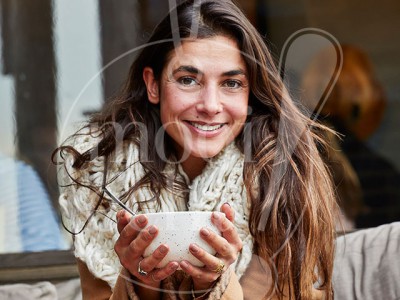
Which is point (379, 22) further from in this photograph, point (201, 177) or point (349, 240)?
point (201, 177)

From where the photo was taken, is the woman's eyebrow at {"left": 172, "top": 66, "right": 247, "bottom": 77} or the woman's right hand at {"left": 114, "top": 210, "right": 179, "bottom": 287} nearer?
the woman's right hand at {"left": 114, "top": 210, "right": 179, "bottom": 287}

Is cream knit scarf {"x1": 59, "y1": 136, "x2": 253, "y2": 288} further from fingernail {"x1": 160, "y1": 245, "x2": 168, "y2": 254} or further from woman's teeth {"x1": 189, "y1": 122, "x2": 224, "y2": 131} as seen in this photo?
fingernail {"x1": 160, "y1": 245, "x2": 168, "y2": 254}

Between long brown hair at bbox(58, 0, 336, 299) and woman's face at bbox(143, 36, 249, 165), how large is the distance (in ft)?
0.10

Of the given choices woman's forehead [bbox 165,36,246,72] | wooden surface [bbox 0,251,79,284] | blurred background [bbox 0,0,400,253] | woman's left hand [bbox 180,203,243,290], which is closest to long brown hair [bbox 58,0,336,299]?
woman's forehead [bbox 165,36,246,72]

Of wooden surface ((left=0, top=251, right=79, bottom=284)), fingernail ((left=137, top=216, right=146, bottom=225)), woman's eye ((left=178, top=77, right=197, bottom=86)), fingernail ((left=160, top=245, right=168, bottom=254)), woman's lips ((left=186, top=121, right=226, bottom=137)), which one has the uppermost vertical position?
woman's eye ((left=178, top=77, right=197, bottom=86))

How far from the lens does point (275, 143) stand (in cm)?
221

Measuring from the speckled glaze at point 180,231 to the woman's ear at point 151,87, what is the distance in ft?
1.36

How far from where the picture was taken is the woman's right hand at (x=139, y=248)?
188 cm

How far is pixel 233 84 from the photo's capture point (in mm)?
2156

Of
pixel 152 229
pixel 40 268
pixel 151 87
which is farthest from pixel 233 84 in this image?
pixel 40 268

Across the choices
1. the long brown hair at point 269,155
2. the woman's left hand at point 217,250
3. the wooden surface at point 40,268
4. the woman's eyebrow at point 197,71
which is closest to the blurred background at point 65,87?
the wooden surface at point 40,268

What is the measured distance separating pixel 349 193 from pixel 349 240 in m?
1.71

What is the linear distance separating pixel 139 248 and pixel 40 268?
115cm

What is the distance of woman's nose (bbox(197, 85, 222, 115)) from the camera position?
2098 mm
